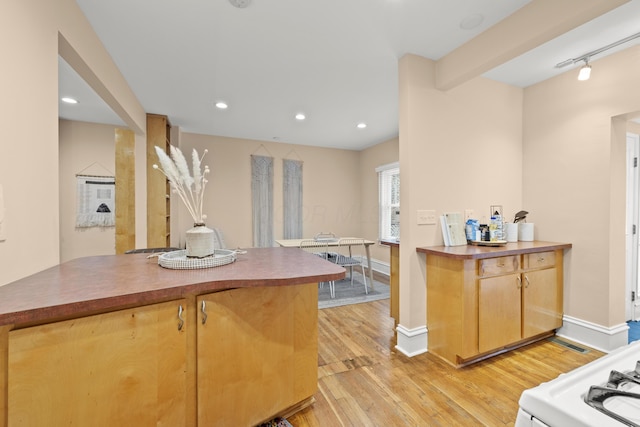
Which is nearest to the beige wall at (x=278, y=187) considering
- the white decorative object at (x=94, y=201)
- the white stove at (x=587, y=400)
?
the white decorative object at (x=94, y=201)

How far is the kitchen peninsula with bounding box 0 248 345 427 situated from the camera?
883 mm

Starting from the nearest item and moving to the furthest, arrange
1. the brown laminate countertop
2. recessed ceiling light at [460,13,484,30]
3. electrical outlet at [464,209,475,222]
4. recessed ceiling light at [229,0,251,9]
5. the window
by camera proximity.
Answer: the brown laminate countertop → recessed ceiling light at [229,0,251,9] → recessed ceiling light at [460,13,484,30] → electrical outlet at [464,209,475,222] → the window

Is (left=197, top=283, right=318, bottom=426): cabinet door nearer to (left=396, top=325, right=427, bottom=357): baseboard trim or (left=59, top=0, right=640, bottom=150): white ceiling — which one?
(left=396, top=325, right=427, bottom=357): baseboard trim

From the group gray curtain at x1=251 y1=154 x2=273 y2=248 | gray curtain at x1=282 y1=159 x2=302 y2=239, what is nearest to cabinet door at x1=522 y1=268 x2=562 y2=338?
gray curtain at x1=282 y1=159 x2=302 y2=239

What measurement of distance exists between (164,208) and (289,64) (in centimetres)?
246

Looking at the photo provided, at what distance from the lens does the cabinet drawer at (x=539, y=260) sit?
2217 millimetres

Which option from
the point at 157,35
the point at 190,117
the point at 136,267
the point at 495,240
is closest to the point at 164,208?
the point at 190,117

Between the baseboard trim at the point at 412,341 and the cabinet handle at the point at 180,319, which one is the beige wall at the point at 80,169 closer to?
the cabinet handle at the point at 180,319

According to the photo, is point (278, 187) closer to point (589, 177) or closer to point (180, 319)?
point (180, 319)

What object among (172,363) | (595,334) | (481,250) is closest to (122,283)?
(172,363)

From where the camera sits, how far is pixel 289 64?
7.91 feet

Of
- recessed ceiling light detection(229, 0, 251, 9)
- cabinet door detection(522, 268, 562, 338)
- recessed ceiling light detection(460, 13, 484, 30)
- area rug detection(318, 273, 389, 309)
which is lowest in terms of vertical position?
area rug detection(318, 273, 389, 309)

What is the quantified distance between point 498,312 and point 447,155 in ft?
4.45

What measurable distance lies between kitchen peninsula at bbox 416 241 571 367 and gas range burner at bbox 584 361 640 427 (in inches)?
54.7
